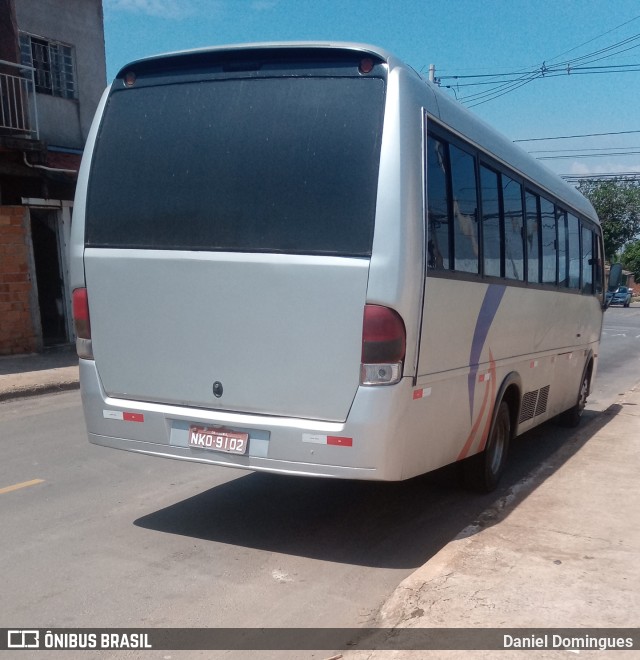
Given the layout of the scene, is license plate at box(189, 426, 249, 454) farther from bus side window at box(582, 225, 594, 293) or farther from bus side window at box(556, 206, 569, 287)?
bus side window at box(582, 225, 594, 293)

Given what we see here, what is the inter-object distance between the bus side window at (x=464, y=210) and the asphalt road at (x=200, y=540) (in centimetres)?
197

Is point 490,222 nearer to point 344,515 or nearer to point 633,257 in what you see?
point 344,515

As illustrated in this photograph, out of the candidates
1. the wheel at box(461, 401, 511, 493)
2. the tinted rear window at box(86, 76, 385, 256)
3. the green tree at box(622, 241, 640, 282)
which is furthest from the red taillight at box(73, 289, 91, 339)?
the green tree at box(622, 241, 640, 282)

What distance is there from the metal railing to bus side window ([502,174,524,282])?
10677mm

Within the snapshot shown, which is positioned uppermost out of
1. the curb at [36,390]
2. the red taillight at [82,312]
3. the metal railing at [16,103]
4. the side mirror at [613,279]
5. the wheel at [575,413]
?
the metal railing at [16,103]

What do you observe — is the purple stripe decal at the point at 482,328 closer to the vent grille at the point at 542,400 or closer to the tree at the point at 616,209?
the vent grille at the point at 542,400

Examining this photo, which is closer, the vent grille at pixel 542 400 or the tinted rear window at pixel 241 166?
the tinted rear window at pixel 241 166

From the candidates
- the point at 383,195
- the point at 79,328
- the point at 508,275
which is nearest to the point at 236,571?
the point at 79,328

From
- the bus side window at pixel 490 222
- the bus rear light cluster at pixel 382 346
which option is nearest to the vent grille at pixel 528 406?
the bus side window at pixel 490 222

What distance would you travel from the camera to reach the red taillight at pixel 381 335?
4523 mm

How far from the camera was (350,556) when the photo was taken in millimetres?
5137

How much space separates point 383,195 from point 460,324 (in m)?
1.27

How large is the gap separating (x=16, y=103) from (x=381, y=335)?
508 inches

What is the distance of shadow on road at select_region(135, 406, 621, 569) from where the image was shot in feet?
17.4
